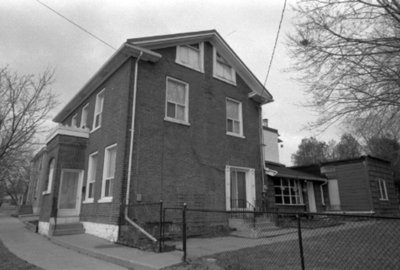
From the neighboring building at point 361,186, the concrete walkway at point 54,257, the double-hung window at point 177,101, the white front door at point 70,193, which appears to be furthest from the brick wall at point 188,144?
the neighboring building at point 361,186

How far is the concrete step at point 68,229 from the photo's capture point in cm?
1178

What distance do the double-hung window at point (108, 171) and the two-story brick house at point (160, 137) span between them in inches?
1.7

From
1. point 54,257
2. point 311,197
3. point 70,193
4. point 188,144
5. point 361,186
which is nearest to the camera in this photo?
point 54,257

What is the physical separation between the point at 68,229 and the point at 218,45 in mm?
11224

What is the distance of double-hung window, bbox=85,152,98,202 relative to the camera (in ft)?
42.7

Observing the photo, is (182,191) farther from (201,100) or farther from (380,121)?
(380,121)

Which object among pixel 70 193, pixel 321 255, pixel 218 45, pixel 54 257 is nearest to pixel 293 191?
pixel 218 45

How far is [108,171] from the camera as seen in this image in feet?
39.6

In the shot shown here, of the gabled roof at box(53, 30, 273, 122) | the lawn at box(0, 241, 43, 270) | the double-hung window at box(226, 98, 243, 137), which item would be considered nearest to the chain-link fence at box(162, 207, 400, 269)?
the lawn at box(0, 241, 43, 270)

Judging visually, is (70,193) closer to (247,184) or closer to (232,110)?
(247,184)

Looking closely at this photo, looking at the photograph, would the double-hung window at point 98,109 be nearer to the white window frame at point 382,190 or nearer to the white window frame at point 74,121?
the white window frame at point 74,121

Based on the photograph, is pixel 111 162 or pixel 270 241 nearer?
pixel 270 241

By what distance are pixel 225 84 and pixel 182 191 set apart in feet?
20.7

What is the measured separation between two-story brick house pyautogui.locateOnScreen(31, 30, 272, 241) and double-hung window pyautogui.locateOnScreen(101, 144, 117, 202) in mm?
43
